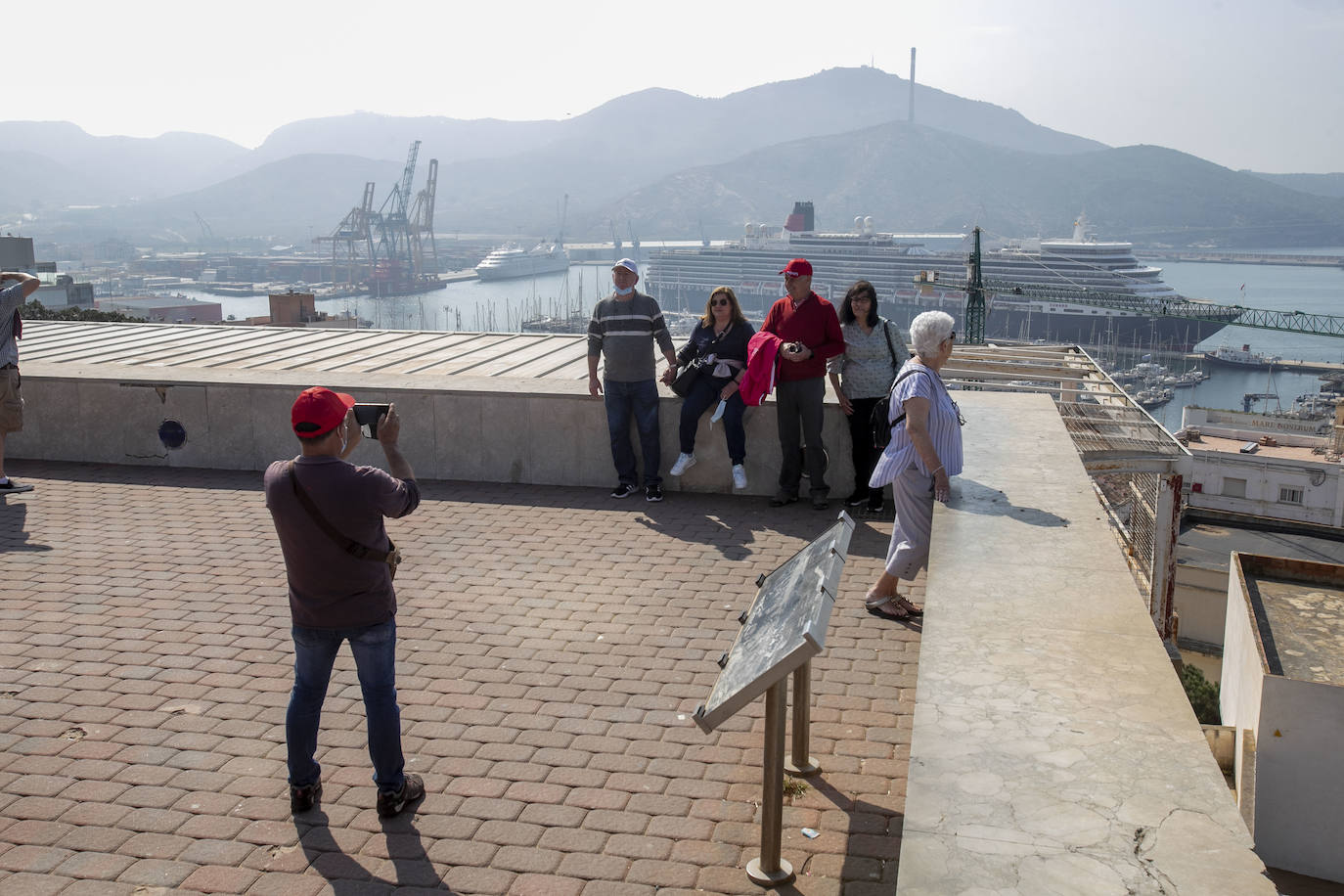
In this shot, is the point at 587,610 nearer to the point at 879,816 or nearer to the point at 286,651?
the point at 286,651

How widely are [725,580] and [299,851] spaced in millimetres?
2641

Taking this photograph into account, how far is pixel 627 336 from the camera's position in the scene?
662 cm

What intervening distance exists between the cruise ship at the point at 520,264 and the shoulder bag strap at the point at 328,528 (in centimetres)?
14480

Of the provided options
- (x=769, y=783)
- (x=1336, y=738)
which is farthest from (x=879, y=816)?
(x=1336, y=738)

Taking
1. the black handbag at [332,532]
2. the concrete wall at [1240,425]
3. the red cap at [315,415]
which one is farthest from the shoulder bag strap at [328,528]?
the concrete wall at [1240,425]

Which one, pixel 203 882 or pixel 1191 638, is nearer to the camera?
pixel 203 882

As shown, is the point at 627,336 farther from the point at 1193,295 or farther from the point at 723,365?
the point at 1193,295

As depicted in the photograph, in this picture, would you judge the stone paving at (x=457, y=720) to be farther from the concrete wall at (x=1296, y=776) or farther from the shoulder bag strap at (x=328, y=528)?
the concrete wall at (x=1296, y=776)

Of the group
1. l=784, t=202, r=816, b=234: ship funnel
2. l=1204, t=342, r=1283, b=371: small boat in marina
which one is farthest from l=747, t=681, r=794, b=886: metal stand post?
l=784, t=202, r=816, b=234: ship funnel

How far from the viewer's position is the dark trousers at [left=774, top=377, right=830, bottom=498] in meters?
6.22

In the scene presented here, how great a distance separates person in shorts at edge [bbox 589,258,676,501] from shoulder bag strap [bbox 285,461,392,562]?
3.66 metres

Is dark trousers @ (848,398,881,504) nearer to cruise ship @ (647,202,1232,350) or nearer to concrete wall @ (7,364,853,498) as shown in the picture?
concrete wall @ (7,364,853,498)

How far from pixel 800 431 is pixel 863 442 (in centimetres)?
37

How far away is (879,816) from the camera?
10.5 ft
